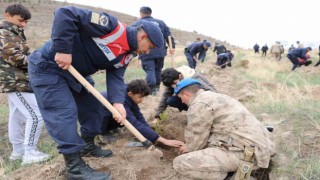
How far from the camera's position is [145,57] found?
238 inches

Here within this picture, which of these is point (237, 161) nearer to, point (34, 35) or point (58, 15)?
point (58, 15)

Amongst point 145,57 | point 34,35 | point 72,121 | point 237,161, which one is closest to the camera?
point 72,121

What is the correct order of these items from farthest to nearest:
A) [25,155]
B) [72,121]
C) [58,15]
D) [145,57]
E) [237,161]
Answer: [145,57]
[25,155]
[237,161]
[72,121]
[58,15]

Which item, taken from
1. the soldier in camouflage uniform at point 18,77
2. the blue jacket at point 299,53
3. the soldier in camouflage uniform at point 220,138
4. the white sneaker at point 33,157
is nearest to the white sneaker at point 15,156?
the soldier in camouflage uniform at point 18,77

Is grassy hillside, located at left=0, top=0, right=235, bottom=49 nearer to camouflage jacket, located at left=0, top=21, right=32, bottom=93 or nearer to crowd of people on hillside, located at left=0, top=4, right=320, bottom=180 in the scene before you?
camouflage jacket, located at left=0, top=21, right=32, bottom=93

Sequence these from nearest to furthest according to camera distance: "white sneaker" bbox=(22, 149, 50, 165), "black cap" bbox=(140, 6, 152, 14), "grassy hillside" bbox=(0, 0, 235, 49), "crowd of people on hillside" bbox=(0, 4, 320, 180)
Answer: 1. "crowd of people on hillside" bbox=(0, 4, 320, 180)
2. "white sneaker" bbox=(22, 149, 50, 165)
3. "black cap" bbox=(140, 6, 152, 14)
4. "grassy hillside" bbox=(0, 0, 235, 49)

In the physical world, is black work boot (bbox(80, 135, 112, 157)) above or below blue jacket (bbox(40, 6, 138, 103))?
below

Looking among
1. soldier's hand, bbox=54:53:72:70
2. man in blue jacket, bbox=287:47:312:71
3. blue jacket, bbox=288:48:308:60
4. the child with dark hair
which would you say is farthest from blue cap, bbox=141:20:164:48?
blue jacket, bbox=288:48:308:60

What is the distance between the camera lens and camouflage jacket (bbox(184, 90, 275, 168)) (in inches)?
109

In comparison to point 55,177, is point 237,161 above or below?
above

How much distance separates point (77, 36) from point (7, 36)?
4.71 feet

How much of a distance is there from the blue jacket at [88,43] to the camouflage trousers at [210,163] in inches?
32.5

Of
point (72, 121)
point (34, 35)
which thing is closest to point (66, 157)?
point (72, 121)

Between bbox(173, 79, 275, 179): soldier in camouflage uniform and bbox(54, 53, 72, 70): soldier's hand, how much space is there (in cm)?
113
